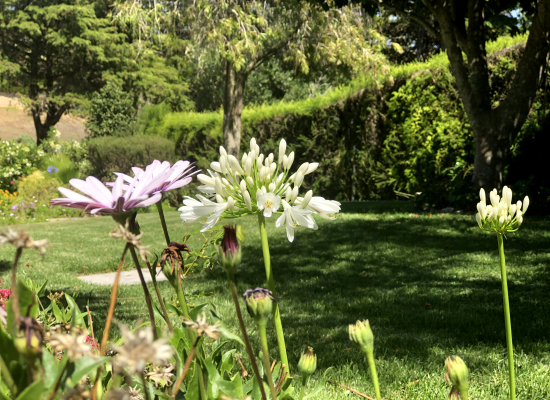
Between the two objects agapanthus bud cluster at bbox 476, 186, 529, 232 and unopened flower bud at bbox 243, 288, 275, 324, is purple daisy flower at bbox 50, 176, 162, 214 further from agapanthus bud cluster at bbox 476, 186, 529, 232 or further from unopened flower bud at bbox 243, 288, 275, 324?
agapanthus bud cluster at bbox 476, 186, 529, 232

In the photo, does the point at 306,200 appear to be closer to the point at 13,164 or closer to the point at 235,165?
the point at 235,165

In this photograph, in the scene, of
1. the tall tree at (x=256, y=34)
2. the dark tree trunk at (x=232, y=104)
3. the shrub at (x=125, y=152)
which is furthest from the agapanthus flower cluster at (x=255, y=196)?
the shrub at (x=125, y=152)

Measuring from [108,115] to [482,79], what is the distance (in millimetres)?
15084

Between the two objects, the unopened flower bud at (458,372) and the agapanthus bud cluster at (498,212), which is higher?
the agapanthus bud cluster at (498,212)

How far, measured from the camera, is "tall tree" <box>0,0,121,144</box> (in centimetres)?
2267

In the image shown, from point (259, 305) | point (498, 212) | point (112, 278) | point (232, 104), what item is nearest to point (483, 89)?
point (112, 278)

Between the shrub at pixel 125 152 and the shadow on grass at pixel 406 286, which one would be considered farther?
the shrub at pixel 125 152

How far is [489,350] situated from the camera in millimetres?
2912

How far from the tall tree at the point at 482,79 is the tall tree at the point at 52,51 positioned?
62.1 ft

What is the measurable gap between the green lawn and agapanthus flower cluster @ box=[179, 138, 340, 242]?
1.46m

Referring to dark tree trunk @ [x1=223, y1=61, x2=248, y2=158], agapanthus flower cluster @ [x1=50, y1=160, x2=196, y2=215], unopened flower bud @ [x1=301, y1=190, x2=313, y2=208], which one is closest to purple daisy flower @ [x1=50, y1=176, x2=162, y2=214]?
agapanthus flower cluster @ [x1=50, y1=160, x2=196, y2=215]

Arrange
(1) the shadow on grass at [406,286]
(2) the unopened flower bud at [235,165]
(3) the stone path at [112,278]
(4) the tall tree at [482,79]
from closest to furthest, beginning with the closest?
(2) the unopened flower bud at [235,165] < (1) the shadow on grass at [406,286] < (3) the stone path at [112,278] < (4) the tall tree at [482,79]

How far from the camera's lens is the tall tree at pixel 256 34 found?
11.1 metres

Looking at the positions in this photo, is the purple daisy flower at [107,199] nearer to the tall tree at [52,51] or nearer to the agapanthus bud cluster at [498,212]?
the agapanthus bud cluster at [498,212]
